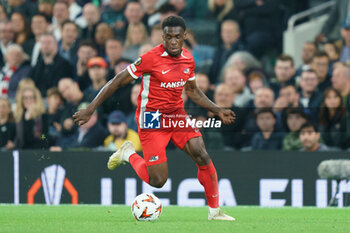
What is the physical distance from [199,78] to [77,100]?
6.57 feet

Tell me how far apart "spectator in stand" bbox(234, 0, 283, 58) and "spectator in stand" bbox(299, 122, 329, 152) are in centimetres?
203

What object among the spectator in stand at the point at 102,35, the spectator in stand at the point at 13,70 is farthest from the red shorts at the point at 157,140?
the spectator in stand at the point at 13,70

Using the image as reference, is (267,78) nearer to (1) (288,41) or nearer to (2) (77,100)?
(1) (288,41)

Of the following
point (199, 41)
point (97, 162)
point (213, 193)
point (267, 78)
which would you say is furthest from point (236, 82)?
point (213, 193)

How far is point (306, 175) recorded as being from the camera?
1080 centimetres

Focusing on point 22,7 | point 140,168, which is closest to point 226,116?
point 140,168

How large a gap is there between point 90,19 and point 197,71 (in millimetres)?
2254

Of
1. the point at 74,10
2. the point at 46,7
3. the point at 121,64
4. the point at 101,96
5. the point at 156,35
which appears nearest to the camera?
the point at 101,96

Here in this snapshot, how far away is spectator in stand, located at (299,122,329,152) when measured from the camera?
35.6 ft

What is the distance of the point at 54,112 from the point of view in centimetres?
1177

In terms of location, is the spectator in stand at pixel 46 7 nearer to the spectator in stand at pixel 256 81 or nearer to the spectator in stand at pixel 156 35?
the spectator in stand at pixel 156 35

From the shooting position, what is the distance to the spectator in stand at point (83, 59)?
12.2 m

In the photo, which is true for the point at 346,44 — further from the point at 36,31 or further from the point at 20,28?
the point at 20,28

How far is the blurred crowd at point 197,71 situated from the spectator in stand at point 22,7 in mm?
19
